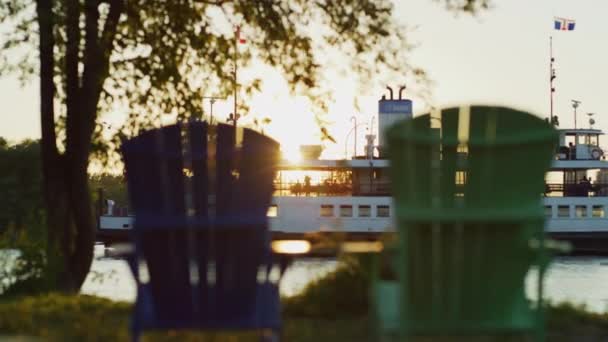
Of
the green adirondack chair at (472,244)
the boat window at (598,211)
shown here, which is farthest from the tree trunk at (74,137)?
the boat window at (598,211)

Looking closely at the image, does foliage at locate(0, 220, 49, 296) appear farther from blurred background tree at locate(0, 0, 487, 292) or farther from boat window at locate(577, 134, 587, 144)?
boat window at locate(577, 134, 587, 144)

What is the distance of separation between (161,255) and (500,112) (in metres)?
1.51

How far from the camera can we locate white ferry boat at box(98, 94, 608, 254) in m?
36.9

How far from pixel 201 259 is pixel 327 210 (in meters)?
34.0

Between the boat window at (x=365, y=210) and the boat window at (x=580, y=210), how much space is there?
26.8 feet

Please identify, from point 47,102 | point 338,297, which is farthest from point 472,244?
point 47,102

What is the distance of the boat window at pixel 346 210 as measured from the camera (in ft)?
123

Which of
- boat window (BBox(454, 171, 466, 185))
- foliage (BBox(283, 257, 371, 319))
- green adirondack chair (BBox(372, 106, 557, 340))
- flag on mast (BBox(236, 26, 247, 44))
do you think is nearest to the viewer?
green adirondack chair (BBox(372, 106, 557, 340))

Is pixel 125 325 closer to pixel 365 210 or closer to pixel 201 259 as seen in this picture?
pixel 201 259

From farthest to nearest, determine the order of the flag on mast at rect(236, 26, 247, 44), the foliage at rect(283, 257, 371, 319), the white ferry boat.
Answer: the white ferry boat
the flag on mast at rect(236, 26, 247, 44)
the foliage at rect(283, 257, 371, 319)

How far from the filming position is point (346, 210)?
1473 inches

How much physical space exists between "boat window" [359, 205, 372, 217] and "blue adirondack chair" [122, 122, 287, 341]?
3312 centimetres

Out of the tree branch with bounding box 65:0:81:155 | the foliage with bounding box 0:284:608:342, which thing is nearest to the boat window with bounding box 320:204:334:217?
the tree branch with bounding box 65:0:81:155

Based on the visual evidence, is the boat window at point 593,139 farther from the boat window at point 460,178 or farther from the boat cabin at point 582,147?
the boat window at point 460,178
